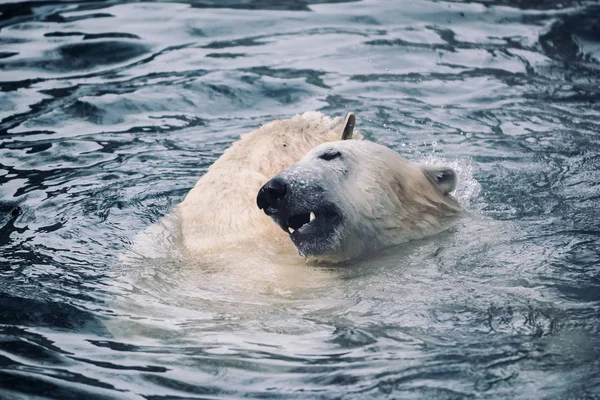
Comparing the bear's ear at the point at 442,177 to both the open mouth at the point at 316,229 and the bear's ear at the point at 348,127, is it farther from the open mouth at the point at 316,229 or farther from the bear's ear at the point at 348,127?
the open mouth at the point at 316,229

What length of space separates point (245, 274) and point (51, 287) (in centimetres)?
105

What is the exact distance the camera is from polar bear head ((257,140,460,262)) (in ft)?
16.9

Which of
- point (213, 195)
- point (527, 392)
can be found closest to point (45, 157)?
point (213, 195)

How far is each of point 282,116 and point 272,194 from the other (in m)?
4.18

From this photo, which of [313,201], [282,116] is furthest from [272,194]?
[282,116]

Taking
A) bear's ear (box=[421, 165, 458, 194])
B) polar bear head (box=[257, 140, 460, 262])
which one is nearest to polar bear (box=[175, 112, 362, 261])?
polar bear head (box=[257, 140, 460, 262])

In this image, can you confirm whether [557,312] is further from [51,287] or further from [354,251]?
[51,287]

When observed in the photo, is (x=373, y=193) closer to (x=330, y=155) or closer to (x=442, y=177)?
(x=330, y=155)

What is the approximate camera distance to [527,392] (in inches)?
147

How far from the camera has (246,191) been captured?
5.73 meters

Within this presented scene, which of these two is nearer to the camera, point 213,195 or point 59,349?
point 59,349

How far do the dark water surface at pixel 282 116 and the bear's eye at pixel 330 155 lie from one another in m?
0.67

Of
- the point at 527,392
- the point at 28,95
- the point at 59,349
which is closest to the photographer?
the point at 527,392

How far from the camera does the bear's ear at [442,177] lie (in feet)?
19.4
